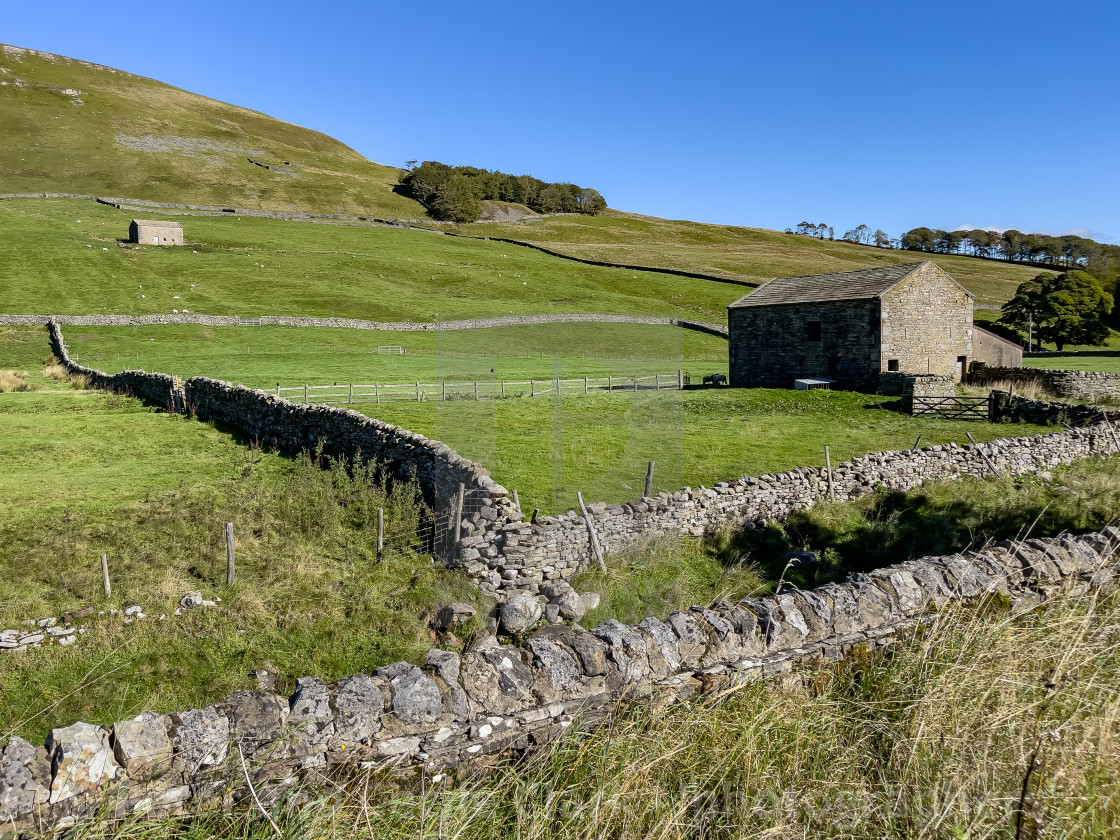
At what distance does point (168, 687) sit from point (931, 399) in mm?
28817

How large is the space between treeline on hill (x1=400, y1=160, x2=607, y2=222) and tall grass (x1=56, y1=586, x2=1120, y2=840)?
13054 cm

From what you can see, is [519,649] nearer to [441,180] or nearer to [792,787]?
→ [792,787]

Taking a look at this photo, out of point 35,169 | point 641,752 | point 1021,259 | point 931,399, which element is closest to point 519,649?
point 641,752

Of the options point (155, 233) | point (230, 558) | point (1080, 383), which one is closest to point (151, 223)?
point (155, 233)

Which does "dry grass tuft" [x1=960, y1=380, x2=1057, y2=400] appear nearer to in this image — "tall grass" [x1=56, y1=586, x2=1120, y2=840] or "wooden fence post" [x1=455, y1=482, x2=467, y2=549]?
"wooden fence post" [x1=455, y1=482, x2=467, y2=549]

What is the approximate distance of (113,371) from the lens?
115ft

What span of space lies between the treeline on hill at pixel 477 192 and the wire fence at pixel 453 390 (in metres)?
101

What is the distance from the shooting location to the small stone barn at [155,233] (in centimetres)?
7456

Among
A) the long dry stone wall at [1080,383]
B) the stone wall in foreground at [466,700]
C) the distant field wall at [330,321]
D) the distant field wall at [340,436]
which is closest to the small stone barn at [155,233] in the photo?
the distant field wall at [330,321]

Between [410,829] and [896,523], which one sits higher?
[410,829]

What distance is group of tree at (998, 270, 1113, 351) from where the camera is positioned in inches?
2630

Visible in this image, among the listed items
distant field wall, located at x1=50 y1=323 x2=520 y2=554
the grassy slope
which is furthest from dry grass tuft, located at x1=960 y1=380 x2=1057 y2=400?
the grassy slope

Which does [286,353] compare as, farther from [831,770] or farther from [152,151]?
[152,151]

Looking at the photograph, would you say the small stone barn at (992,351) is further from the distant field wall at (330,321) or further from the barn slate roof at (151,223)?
the barn slate roof at (151,223)
